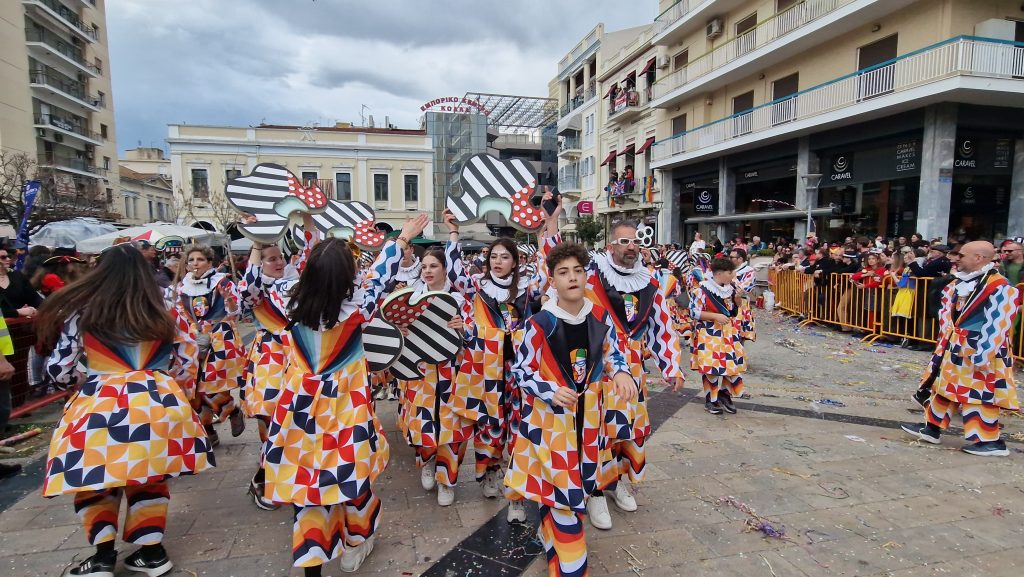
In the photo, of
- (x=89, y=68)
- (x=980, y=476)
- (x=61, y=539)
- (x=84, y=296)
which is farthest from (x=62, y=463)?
(x=89, y=68)

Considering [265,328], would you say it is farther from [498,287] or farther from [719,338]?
[719,338]

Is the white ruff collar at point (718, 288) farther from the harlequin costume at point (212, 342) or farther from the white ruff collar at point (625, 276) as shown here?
the harlequin costume at point (212, 342)

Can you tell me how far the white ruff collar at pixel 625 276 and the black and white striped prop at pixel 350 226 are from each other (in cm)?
184

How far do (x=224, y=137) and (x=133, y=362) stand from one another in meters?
32.8

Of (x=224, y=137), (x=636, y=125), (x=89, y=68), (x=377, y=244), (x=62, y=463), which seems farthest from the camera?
(x=89, y=68)

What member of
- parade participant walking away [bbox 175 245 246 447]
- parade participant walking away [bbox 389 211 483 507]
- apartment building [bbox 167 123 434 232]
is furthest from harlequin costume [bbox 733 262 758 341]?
apartment building [bbox 167 123 434 232]

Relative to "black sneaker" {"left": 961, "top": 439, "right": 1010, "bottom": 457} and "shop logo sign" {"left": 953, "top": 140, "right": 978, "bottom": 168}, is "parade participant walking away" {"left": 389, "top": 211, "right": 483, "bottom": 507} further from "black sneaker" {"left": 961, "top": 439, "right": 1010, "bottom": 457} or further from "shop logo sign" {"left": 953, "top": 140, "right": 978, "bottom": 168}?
"shop logo sign" {"left": 953, "top": 140, "right": 978, "bottom": 168}

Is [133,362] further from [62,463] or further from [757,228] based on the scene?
[757,228]

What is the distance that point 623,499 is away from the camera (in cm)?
350

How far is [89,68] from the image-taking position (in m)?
35.5

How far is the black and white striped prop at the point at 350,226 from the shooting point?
428cm

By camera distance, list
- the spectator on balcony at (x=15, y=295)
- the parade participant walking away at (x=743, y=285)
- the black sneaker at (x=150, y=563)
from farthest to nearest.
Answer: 1. the parade participant walking away at (x=743, y=285)
2. the spectator on balcony at (x=15, y=295)
3. the black sneaker at (x=150, y=563)

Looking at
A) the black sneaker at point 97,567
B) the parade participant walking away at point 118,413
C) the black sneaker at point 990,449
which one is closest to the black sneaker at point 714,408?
the black sneaker at point 990,449

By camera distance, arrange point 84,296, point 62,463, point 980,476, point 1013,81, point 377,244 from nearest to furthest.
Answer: point 62,463
point 84,296
point 980,476
point 377,244
point 1013,81
